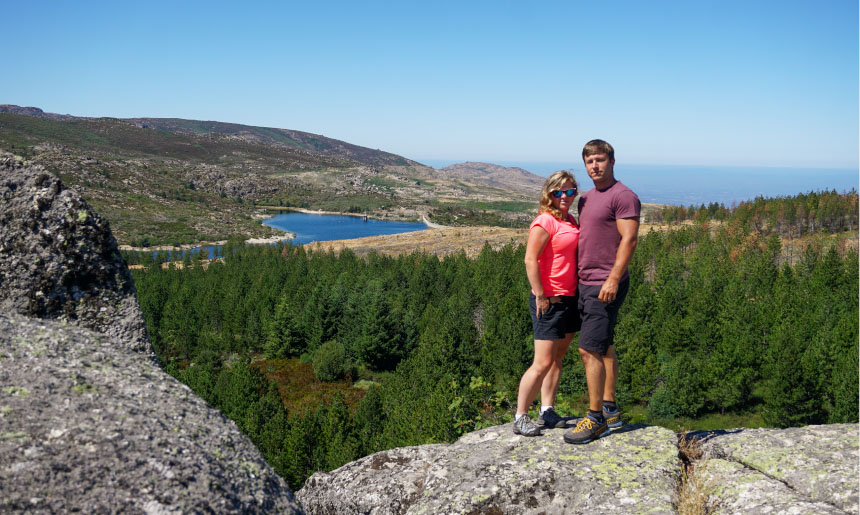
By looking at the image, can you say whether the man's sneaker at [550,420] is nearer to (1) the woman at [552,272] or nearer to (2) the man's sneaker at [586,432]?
(1) the woman at [552,272]

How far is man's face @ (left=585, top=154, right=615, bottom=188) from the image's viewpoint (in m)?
8.11

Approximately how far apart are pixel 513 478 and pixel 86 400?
18.7ft

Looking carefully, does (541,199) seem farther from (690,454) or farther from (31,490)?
(31,490)

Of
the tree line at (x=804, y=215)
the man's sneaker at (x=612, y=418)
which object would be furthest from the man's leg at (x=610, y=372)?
the tree line at (x=804, y=215)

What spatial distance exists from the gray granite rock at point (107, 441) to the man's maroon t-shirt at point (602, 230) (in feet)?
18.0

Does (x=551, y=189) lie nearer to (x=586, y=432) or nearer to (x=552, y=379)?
(x=552, y=379)

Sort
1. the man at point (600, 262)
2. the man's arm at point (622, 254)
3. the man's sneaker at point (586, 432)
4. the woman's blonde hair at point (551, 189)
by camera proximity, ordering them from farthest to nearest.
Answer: the man's sneaker at point (586, 432) < the woman's blonde hair at point (551, 189) < the man at point (600, 262) < the man's arm at point (622, 254)

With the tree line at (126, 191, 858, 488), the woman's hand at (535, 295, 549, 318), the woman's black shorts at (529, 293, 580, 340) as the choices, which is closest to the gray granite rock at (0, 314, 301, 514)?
the woman's hand at (535, 295, 549, 318)

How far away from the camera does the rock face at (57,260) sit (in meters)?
5.91

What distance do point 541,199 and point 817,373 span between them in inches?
2021

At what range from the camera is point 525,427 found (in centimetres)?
891

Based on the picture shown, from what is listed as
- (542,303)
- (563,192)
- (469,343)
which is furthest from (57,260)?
(469,343)

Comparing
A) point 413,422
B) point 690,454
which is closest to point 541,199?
point 690,454

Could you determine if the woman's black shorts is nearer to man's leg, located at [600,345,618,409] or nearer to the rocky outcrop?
man's leg, located at [600,345,618,409]
